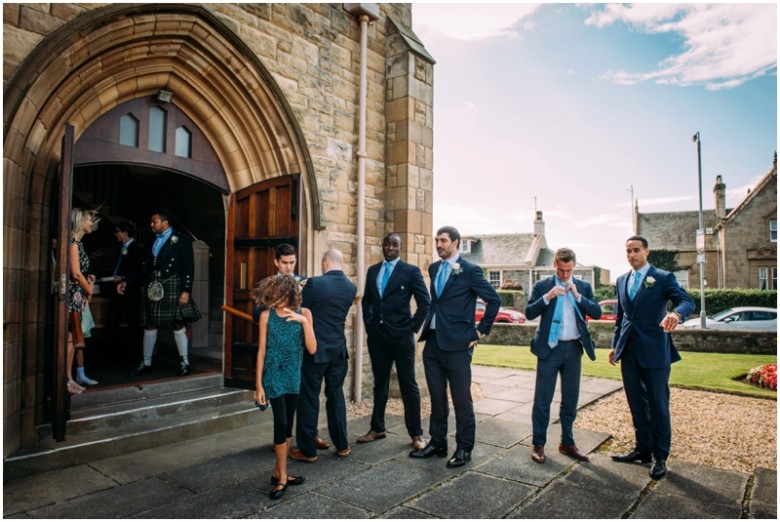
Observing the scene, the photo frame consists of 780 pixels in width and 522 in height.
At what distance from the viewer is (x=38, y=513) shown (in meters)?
3.16

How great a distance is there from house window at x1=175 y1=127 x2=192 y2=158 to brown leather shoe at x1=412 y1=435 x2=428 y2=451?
393 cm

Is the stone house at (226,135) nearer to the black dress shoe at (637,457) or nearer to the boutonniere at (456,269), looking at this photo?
the boutonniere at (456,269)

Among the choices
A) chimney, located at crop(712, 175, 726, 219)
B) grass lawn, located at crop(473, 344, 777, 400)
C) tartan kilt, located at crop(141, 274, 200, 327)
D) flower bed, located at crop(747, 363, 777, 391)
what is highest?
chimney, located at crop(712, 175, 726, 219)

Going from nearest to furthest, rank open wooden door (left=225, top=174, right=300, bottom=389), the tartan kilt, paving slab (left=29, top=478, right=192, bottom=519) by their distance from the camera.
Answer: paving slab (left=29, top=478, right=192, bottom=519) < open wooden door (left=225, top=174, right=300, bottom=389) < the tartan kilt

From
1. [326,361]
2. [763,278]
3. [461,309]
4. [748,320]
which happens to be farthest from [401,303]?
[763,278]

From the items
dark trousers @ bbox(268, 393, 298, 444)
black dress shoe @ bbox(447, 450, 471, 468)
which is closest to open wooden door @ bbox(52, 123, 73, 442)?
dark trousers @ bbox(268, 393, 298, 444)

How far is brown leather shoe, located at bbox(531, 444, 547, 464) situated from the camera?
4.16 metres

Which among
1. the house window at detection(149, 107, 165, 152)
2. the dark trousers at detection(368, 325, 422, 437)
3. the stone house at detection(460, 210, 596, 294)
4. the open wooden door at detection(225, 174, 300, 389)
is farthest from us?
the stone house at detection(460, 210, 596, 294)

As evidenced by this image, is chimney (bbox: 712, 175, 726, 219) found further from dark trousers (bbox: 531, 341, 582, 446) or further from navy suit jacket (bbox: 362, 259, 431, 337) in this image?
navy suit jacket (bbox: 362, 259, 431, 337)

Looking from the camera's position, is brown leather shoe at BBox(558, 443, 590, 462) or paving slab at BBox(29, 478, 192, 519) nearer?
paving slab at BBox(29, 478, 192, 519)

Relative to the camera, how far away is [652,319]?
409cm

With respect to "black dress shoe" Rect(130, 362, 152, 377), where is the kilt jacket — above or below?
above

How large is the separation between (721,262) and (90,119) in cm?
3536

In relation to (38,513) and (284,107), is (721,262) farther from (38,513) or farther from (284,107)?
(38,513)
